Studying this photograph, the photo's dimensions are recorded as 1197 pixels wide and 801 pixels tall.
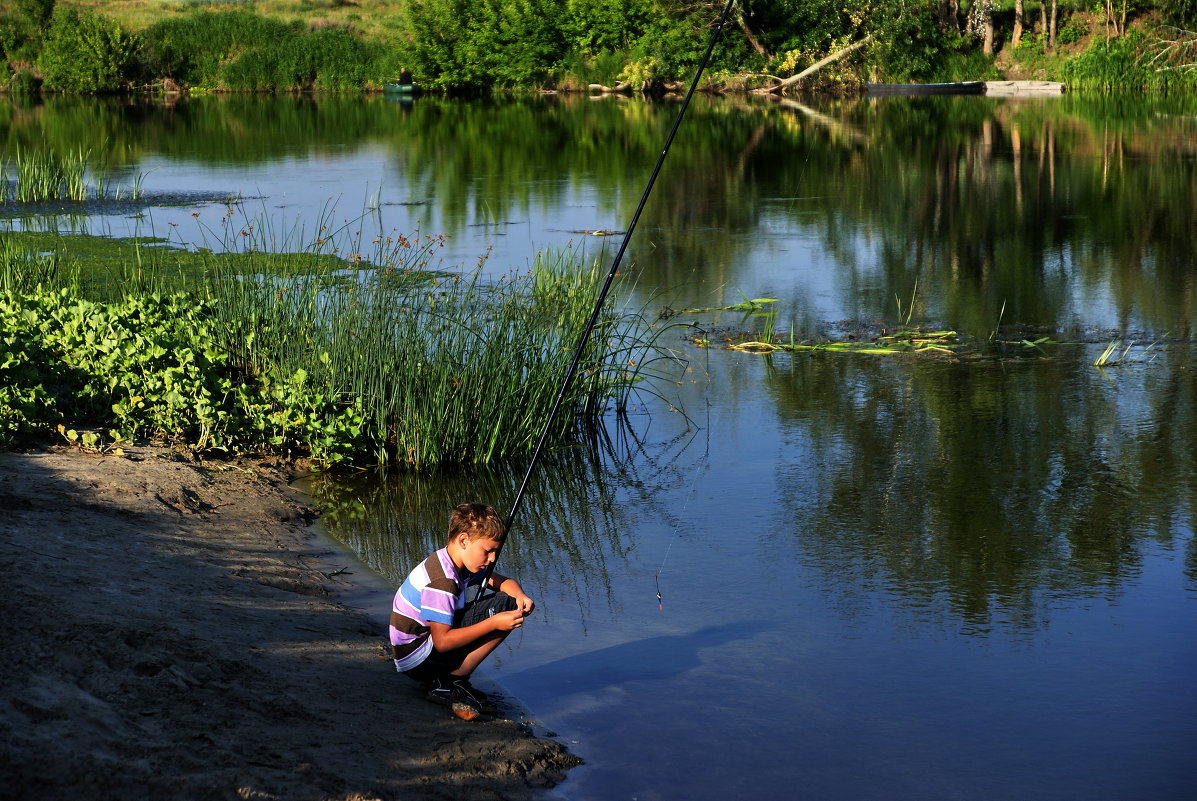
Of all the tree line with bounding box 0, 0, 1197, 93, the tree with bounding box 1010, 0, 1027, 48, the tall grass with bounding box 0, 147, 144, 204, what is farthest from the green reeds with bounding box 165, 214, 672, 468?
the tree with bounding box 1010, 0, 1027, 48

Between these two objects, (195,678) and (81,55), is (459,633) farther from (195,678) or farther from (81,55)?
(81,55)

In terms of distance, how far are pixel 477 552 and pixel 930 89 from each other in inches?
1466

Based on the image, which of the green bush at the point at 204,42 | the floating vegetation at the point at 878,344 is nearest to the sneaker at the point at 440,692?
the floating vegetation at the point at 878,344

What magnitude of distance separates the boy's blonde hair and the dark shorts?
29 centimetres

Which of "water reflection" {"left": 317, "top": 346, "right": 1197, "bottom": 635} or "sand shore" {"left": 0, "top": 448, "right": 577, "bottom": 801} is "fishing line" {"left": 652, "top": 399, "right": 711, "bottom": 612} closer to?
"water reflection" {"left": 317, "top": 346, "right": 1197, "bottom": 635}

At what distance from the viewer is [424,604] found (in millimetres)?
4512

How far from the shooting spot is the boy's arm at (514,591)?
173 inches

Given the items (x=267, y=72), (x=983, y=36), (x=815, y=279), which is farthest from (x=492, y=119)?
(x=815, y=279)

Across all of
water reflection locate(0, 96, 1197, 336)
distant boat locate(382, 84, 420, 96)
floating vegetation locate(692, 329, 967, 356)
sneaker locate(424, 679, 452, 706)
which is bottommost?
sneaker locate(424, 679, 452, 706)

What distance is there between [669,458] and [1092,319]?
193 inches

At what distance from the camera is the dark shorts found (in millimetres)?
4559

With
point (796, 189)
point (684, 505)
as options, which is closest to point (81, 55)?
point (796, 189)

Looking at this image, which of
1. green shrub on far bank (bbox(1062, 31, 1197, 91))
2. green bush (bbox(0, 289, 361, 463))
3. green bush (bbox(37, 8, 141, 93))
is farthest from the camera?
green bush (bbox(37, 8, 141, 93))

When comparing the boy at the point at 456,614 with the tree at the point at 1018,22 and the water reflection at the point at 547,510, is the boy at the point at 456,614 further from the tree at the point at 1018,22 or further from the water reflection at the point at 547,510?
the tree at the point at 1018,22
